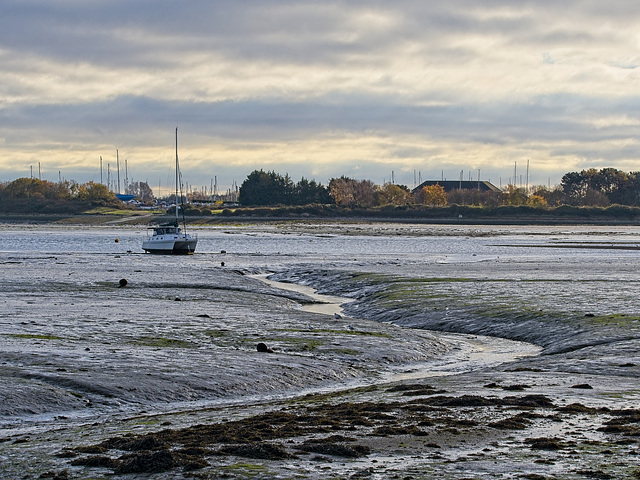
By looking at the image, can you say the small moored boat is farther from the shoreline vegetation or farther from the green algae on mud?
the shoreline vegetation

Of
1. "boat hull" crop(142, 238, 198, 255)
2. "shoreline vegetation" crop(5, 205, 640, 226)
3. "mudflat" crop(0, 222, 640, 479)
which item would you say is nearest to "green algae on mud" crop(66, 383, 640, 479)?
"mudflat" crop(0, 222, 640, 479)

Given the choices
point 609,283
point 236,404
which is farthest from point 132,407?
point 609,283

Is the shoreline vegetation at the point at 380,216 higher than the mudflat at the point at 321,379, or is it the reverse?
the shoreline vegetation at the point at 380,216

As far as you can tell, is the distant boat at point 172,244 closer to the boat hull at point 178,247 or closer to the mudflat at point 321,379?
the boat hull at point 178,247

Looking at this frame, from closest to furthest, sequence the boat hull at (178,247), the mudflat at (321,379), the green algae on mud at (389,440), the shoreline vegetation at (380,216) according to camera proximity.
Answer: the green algae on mud at (389,440) → the mudflat at (321,379) → the boat hull at (178,247) → the shoreline vegetation at (380,216)

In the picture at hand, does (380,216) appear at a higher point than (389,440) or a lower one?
higher

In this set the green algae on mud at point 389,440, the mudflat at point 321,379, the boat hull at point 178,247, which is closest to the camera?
the green algae on mud at point 389,440

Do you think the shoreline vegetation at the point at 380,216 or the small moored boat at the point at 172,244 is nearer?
the small moored boat at the point at 172,244

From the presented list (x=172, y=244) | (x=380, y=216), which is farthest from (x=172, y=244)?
(x=380, y=216)

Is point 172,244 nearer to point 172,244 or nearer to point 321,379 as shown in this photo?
point 172,244

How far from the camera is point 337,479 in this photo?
9.92m

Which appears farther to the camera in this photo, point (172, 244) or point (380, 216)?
point (380, 216)

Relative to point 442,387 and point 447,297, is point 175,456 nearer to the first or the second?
point 442,387

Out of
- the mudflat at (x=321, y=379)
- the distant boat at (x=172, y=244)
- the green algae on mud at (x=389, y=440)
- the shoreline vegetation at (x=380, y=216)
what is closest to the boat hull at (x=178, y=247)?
the distant boat at (x=172, y=244)
